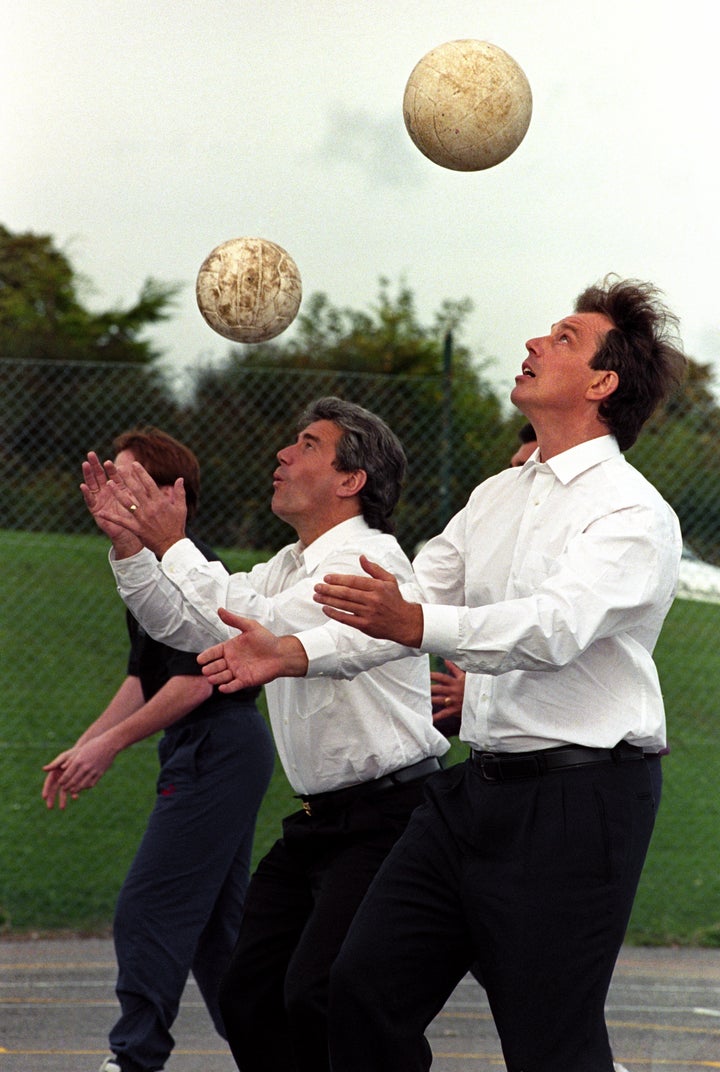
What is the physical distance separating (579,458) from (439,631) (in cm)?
67

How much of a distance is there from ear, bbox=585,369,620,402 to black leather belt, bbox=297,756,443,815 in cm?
116

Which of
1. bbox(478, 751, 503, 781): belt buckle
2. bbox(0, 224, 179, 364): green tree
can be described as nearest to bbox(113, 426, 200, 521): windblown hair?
bbox(478, 751, 503, 781): belt buckle

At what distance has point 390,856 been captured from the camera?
3.57 meters

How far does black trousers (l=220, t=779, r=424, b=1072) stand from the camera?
3875 mm

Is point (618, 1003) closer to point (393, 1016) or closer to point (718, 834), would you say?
point (718, 834)

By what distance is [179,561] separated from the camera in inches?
154

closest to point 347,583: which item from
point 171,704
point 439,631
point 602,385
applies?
point 439,631

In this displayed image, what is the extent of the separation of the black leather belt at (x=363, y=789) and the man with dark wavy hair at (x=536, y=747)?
1.34 feet

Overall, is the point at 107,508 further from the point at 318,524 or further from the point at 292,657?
the point at 292,657

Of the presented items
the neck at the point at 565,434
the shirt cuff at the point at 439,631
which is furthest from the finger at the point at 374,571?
the neck at the point at 565,434

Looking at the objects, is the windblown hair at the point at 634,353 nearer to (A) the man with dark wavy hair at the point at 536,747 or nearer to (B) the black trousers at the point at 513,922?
(A) the man with dark wavy hair at the point at 536,747

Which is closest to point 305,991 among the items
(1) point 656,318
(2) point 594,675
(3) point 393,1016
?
(3) point 393,1016

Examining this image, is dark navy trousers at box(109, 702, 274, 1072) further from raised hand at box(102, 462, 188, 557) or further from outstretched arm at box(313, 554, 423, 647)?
outstretched arm at box(313, 554, 423, 647)

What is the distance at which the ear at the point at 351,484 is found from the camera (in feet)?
14.0
